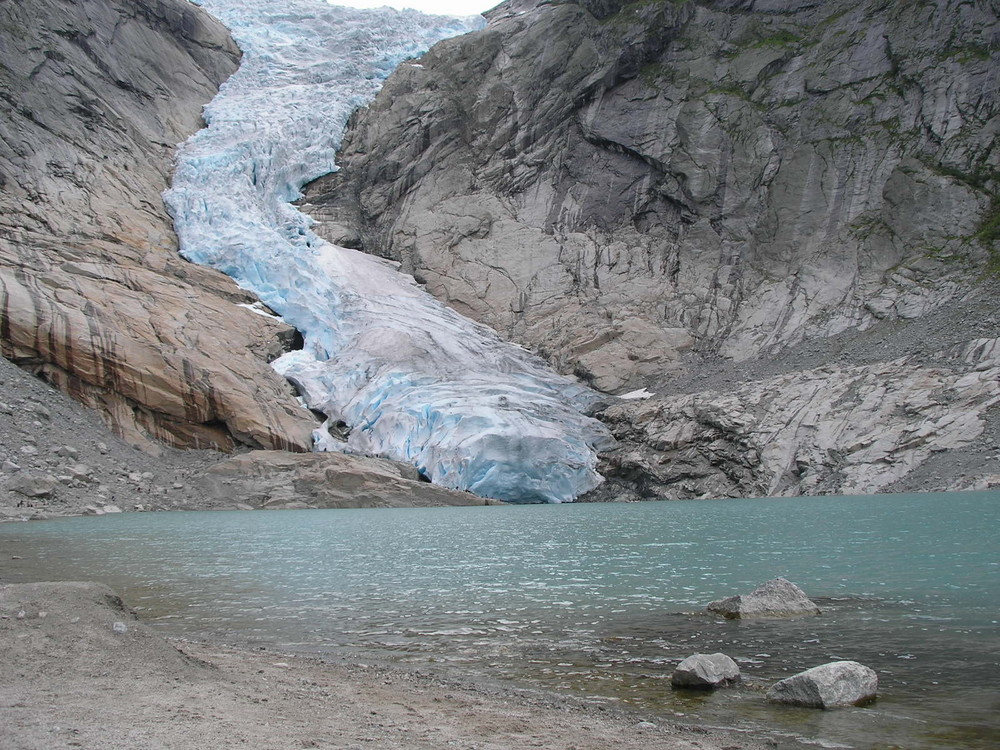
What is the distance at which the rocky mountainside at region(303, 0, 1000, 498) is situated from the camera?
34.9 meters

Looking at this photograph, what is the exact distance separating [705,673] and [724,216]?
46863 mm

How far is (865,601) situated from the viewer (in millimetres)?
10430

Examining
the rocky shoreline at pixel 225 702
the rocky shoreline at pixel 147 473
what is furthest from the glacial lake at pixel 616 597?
Result: the rocky shoreline at pixel 147 473

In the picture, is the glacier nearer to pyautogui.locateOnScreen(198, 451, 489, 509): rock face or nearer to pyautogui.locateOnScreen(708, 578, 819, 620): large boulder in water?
pyautogui.locateOnScreen(198, 451, 489, 509): rock face

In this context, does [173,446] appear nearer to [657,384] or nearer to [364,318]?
[364,318]

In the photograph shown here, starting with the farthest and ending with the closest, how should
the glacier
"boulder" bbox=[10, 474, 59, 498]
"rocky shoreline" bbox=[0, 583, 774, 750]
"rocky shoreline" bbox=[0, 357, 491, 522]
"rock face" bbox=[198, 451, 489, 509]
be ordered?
the glacier < "rock face" bbox=[198, 451, 489, 509] < "rocky shoreline" bbox=[0, 357, 491, 522] < "boulder" bbox=[10, 474, 59, 498] < "rocky shoreline" bbox=[0, 583, 774, 750]

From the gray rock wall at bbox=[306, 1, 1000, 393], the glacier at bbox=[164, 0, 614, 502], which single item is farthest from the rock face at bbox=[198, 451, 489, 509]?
the gray rock wall at bbox=[306, 1, 1000, 393]

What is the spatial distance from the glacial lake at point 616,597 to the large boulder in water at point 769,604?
0.85 ft

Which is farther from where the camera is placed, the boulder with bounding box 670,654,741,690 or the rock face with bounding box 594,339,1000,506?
the rock face with bounding box 594,339,1000,506

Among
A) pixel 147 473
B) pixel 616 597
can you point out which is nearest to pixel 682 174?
pixel 147 473

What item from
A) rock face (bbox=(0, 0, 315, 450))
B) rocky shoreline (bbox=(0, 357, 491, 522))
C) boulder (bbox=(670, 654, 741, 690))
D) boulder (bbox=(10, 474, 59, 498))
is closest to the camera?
boulder (bbox=(670, 654, 741, 690))

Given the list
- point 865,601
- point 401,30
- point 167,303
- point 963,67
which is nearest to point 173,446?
point 167,303

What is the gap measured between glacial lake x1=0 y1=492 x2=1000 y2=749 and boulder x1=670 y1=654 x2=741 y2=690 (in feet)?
0.46

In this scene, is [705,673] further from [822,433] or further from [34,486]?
[822,433]
